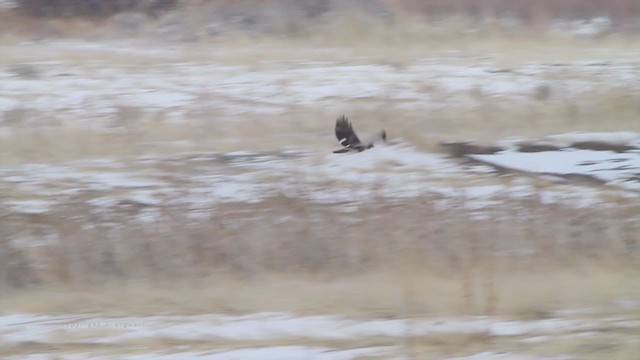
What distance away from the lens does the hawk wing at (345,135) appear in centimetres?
1157

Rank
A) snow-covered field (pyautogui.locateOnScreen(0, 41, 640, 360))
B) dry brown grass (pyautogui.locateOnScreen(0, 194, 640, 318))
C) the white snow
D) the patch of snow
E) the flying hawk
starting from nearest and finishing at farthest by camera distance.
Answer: snow-covered field (pyautogui.locateOnScreen(0, 41, 640, 360)) → dry brown grass (pyautogui.locateOnScreen(0, 194, 640, 318)) → the patch of snow → the white snow → the flying hawk

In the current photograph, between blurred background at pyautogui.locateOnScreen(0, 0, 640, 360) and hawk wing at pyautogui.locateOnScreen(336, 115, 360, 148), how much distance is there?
183 mm

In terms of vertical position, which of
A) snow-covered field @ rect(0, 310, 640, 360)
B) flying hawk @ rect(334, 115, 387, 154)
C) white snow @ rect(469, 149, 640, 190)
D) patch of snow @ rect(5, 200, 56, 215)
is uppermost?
flying hawk @ rect(334, 115, 387, 154)

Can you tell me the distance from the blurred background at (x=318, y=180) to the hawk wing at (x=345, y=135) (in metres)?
0.18

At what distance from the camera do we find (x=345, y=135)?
457 inches

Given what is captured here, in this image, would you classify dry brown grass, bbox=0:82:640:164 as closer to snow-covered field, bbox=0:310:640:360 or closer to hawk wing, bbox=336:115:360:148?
hawk wing, bbox=336:115:360:148

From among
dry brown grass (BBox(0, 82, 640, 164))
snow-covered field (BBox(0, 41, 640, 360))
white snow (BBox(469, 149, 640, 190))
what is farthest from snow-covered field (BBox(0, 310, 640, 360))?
dry brown grass (BBox(0, 82, 640, 164))

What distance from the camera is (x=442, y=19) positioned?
17.0 metres

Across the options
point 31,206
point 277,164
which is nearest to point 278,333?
point 31,206

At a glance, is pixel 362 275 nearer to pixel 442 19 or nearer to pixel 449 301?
pixel 449 301

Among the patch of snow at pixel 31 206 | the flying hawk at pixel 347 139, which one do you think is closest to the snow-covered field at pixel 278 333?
the patch of snow at pixel 31 206

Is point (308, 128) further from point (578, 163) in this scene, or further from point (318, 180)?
point (578, 163)

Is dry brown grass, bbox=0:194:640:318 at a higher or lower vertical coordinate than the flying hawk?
lower

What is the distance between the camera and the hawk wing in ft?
38.0
